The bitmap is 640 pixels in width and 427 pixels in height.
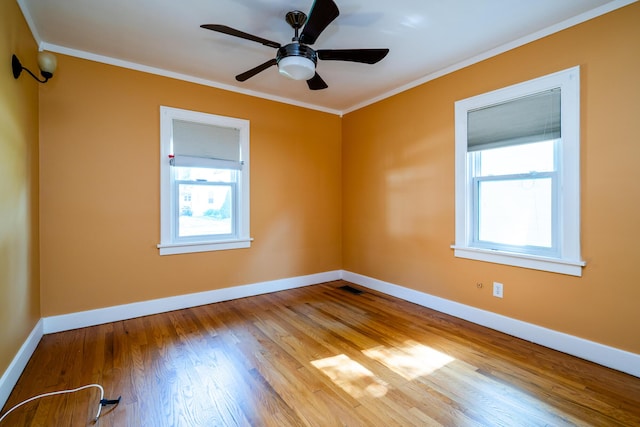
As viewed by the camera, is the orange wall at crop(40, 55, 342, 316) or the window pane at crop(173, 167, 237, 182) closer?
the orange wall at crop(40, 55, 342, 316)

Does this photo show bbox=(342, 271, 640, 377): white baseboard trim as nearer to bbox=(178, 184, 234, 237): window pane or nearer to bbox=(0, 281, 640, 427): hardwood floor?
bbox=(0, 281, 640, 427): hardwood floor

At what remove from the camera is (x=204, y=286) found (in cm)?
348

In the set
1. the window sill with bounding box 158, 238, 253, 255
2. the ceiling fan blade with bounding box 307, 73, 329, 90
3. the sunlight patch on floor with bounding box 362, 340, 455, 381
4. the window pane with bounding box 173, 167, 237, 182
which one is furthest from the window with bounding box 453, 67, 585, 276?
the window pane with bounding box 173, 167, 237, 182

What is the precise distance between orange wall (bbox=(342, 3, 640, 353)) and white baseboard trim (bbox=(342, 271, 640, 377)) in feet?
0.18

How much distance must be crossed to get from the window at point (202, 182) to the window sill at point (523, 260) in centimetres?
253

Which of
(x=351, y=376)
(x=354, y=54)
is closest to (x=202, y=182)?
(x=354, y=54)

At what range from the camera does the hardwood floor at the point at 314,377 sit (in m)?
1.66

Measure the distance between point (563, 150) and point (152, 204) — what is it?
382 centimetres

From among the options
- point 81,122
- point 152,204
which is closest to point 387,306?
point 152,204

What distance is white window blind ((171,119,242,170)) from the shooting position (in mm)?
3271

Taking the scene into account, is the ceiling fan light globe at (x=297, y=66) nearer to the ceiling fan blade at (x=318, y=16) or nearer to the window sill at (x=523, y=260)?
the ceiling fan blade at (x=318, y=16)

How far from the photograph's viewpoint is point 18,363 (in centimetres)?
202

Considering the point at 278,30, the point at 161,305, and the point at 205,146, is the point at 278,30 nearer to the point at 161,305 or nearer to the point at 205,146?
the point at 205,146

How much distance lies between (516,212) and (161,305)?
370 cm
